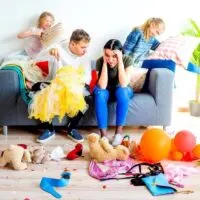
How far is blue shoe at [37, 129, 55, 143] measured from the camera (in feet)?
9.24

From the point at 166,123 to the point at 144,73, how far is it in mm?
444

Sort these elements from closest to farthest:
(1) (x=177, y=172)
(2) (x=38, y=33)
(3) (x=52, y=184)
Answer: (3) (x=52, y=184)
(1) (x=177, y=172)
(2) (x=38, y=33)

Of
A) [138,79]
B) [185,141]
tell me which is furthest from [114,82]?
[185,141]

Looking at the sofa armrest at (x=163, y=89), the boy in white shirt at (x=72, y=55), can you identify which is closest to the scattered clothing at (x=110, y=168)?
the boy in white shirt at (x=72, y=55)

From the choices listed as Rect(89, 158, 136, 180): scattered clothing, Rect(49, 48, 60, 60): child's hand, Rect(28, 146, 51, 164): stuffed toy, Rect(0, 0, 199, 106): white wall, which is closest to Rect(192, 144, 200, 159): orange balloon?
Rect(89, 158, 136, 180): scattered clothing

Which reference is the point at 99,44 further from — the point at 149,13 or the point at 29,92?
the point at 29,92

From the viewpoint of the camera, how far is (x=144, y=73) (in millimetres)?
3098

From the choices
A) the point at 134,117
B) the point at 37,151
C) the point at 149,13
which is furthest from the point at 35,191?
the point at 149,13

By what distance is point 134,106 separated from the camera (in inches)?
116

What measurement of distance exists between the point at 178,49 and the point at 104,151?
142 centimetres

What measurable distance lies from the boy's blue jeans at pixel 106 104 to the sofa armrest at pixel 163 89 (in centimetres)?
28

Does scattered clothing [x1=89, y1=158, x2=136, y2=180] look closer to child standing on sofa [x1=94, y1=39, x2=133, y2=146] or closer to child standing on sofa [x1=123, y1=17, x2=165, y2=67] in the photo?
child standing on sofa [x1=94, y1=39, x2=133, y2=146]

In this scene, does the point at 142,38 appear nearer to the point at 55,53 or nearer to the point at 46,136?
the point at 55,53

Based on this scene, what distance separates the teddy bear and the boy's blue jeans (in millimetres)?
381
